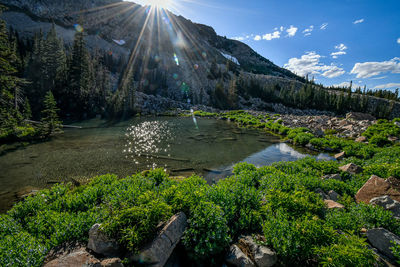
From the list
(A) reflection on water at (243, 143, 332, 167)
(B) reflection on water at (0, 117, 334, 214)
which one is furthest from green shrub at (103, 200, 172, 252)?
(A) reflection on water at (243, 143, 332, 167)

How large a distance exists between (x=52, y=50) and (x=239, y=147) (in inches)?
2559

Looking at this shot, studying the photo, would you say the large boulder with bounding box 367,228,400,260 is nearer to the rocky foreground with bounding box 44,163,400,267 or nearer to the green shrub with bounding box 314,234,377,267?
the rocky foreground with bounding box 44,163,400,267

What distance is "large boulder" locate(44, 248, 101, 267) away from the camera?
3.71 meters

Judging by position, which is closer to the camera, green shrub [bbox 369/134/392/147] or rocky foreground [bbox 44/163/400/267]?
rocky foreground [bbox 44/163/400/267]

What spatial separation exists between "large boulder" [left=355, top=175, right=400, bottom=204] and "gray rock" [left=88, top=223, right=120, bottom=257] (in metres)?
10.8

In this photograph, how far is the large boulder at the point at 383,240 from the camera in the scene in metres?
4.89

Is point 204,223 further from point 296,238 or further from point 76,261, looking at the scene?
point 76,261

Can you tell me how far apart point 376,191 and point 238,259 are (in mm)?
8306

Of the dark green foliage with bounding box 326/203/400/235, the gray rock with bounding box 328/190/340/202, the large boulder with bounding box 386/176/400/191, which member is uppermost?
the large boulder with bounding box 386/176/400/191

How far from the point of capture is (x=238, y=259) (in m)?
4.41

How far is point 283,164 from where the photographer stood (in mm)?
11859

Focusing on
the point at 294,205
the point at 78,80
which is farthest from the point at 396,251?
the point at 78,80

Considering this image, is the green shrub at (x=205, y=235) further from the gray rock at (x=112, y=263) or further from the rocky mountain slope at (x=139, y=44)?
the rocky mountain slope at (x=139, y=44)

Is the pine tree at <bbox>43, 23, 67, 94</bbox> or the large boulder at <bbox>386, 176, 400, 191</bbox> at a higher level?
the pine tree at <bbox>43, 23, 67, 94</bbox>
